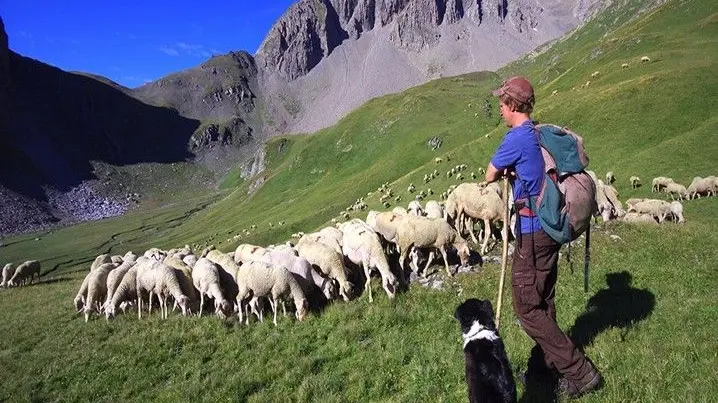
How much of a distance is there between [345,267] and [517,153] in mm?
11749

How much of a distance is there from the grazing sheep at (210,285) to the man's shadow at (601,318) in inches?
490

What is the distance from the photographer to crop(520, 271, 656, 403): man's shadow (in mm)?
7273

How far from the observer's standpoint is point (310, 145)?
162000mm

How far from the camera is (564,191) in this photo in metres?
6.64

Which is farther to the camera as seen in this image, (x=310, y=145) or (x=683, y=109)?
(x=310, y=145)

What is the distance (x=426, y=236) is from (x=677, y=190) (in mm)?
25232

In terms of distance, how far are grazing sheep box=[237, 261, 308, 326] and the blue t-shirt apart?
31.9 feet

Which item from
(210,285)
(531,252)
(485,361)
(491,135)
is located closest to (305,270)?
(210,285)

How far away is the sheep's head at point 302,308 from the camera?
14718mm

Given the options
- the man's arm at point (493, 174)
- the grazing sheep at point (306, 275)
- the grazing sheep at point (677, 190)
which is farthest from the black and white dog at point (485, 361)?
the grazing sheep at point (677, 190)

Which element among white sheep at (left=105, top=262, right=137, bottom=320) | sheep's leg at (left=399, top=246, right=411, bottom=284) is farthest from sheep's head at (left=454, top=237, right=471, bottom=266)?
white sheep at (left=105, top=262, right=137, bottom=320)

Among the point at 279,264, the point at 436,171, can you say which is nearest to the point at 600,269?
the point at 279,264

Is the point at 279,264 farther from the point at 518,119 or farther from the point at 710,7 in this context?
the point at 710,7

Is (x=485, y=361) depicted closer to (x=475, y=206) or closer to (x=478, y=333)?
(x=478, y=333)
